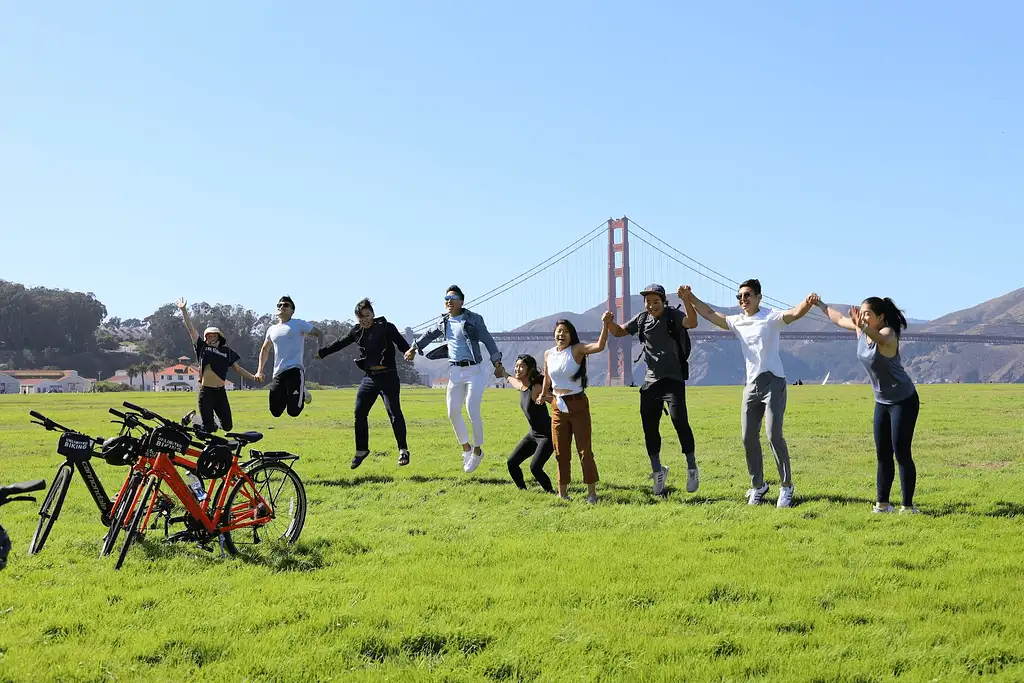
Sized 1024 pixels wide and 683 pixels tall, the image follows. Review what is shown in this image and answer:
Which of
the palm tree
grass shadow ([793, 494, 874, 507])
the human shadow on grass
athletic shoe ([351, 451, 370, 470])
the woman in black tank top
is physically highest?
the palm tree

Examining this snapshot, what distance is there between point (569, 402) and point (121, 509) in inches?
167

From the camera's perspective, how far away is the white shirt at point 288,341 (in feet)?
36.1

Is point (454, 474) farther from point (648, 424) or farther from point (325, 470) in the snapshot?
point (648, 424)

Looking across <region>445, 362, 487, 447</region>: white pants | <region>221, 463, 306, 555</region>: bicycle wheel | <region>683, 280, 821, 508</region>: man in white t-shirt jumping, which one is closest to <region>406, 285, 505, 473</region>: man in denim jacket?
<region>445, 362, 487, 447</region>: white pants

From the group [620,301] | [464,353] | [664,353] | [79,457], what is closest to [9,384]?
[620,301]

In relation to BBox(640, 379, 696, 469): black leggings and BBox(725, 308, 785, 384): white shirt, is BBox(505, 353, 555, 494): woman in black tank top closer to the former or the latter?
BBox(640, 379, 696, 469): black leggings

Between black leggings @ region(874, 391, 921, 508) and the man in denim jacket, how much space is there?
4.30 m

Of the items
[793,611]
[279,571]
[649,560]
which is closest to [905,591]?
[793,611]

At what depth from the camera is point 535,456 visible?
32.6 feet

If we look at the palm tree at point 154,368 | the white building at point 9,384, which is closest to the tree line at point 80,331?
the palm tree at point 154,368

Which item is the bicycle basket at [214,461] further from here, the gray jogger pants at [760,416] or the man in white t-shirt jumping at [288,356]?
the gray jogger pants at [760,416]

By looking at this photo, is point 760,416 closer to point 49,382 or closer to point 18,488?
point 18,488

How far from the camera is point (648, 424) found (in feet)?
31.9

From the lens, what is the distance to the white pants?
443 inches
